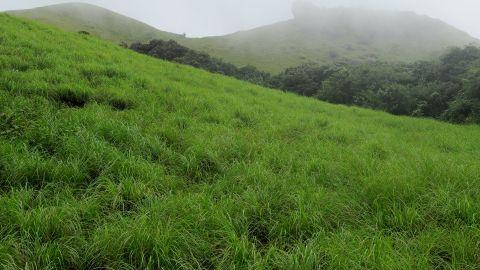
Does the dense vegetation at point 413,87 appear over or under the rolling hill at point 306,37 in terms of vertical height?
under

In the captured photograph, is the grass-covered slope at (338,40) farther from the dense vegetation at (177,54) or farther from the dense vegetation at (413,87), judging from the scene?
the dense vegetation at (413,87)

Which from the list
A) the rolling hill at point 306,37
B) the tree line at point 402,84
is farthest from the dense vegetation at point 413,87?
the rolling hill at point 306,37

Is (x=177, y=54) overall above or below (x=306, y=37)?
below

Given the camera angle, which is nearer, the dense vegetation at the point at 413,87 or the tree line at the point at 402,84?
the dense vegetation at the point at 413,87

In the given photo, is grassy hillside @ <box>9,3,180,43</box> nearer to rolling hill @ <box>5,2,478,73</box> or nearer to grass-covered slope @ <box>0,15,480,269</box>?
rolling hill @ <box>5,2,478,73</box>

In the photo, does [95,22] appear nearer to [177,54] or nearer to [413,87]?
[177,54]

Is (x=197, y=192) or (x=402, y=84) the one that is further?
(x=402, y=84)

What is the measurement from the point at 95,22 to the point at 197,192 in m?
141

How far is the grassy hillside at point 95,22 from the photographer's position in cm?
11662

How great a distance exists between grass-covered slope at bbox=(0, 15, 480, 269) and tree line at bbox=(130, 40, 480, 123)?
59.3 feet

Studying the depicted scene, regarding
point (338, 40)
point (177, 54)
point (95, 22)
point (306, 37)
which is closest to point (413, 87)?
point (177, 54)

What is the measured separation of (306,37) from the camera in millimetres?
163375

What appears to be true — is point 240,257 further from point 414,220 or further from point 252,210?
point 414,220

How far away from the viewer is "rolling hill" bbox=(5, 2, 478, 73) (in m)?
120
